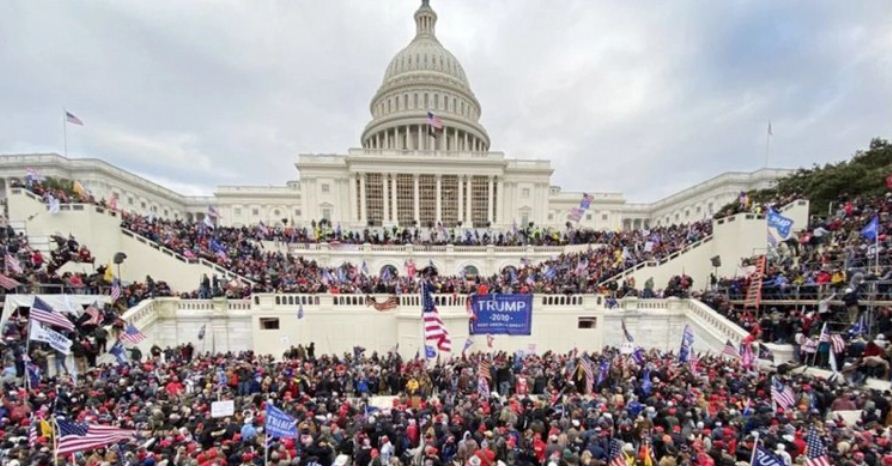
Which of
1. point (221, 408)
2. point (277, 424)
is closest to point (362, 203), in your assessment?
point (221, 408)

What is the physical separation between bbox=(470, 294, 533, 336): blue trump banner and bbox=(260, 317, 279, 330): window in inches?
375

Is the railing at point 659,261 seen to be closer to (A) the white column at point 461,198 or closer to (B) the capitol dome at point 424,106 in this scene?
(A) the white column at point 461,198

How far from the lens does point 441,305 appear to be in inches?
690

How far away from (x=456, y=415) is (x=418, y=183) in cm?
4398

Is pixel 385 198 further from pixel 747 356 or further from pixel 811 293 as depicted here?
pixel 747 356

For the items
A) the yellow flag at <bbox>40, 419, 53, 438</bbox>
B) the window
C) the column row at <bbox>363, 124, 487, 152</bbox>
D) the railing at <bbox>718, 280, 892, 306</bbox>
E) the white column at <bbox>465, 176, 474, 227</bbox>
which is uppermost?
the column row at <bbox>363, 124, 487, 152</bbox>

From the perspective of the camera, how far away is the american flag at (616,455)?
6886 mm

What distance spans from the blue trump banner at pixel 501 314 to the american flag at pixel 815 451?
9.03 meters

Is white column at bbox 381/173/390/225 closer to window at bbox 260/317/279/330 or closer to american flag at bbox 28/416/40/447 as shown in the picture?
window at bbox 260/317/279/330

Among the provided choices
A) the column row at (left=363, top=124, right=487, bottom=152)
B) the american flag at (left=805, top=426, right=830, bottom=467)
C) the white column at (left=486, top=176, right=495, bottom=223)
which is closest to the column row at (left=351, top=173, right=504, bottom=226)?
the white column at (left=486, top=176, right=495, bottom=223)

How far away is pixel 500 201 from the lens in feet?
172

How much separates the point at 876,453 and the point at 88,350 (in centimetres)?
2090

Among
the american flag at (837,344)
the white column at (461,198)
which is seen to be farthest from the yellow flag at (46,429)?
the white column at (461,198)

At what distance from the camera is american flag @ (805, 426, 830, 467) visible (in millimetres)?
6694
